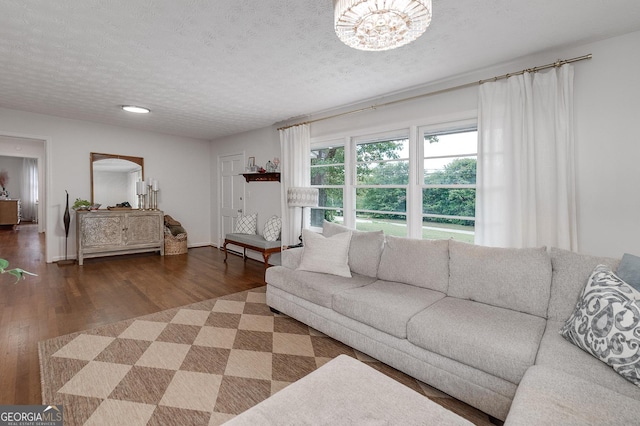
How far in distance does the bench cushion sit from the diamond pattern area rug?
1.63 meters

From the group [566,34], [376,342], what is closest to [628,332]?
[376,342]

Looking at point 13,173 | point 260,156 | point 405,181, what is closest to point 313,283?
point 405,181

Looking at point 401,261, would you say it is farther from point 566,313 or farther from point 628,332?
point 628,332

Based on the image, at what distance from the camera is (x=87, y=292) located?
3770mm

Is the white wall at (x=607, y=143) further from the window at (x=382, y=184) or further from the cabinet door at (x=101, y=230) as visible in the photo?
the cabinet door at (x=101, y=230)

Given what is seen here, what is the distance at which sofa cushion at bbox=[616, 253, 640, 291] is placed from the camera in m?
1.71

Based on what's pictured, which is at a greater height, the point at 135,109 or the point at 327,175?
the point at 135,109

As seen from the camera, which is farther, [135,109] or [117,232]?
[117,232]

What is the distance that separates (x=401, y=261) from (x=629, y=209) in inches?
68.7

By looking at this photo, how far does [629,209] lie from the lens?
2.38 metres

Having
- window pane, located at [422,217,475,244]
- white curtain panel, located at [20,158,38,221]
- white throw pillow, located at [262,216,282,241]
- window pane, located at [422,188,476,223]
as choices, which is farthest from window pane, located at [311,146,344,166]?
white curtain panel, located at [20,158,38,221]

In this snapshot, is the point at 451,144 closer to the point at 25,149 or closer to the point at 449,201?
the point at 449,201

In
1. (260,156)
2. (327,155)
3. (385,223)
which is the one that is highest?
(260,156)

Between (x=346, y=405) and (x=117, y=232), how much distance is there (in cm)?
566
